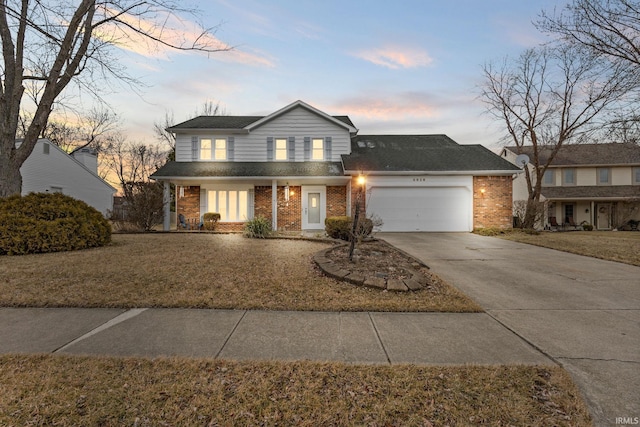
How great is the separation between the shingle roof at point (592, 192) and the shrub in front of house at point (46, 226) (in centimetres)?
2688

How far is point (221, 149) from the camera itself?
52.3 feet

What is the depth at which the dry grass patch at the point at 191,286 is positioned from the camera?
4051 mm

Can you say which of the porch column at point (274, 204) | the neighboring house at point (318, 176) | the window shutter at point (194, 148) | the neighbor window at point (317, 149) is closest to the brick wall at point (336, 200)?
the neighboring house at point (318, 176)

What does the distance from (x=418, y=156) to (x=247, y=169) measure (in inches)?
363

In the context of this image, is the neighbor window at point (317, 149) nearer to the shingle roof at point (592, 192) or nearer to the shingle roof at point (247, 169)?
the shingle roof at point (247, 169)

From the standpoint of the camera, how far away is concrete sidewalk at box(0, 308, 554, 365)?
2.76 m

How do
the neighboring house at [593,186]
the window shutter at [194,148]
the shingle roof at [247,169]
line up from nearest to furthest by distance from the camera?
the shingle roof at [247,169], the window shutter at [194,148], the neighboring house at [593,186]

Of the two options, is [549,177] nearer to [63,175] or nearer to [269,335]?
[269,335]

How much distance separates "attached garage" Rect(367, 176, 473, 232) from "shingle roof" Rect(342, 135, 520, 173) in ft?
2.07

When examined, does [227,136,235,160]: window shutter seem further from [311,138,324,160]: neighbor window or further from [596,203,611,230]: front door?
[596,203,611,230]: front door

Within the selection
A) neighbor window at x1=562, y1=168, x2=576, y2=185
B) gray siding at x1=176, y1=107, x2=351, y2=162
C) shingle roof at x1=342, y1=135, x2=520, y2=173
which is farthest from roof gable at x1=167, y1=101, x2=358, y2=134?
A: neighbor window at x1=562, y1=168, x2=576, y2=185

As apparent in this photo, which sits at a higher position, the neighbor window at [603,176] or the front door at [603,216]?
the neighbor window at [603,176]

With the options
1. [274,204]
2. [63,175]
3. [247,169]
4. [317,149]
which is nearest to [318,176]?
[274,204]

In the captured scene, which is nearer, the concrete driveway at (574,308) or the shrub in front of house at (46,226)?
the concrete driveway at (574,308)
